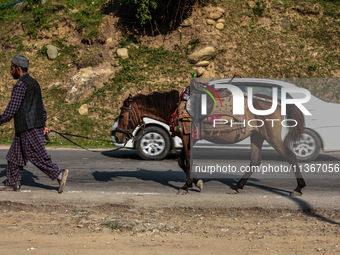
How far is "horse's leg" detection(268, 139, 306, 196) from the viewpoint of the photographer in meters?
7.66

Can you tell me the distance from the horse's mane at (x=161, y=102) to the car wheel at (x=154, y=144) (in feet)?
13.2

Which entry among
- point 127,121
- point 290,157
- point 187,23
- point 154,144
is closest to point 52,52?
point 187,23

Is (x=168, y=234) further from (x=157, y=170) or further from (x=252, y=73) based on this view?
(x=252, y=73)

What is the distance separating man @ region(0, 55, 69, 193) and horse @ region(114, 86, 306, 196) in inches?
48.8

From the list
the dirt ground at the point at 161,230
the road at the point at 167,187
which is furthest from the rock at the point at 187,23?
the dirt ground at the point at 161,230

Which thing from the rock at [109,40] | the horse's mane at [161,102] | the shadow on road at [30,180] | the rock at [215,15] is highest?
the rock at [215,15]

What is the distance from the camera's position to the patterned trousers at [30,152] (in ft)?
24.5

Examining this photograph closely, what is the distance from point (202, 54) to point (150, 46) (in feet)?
8.50

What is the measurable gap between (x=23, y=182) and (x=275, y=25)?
54.5ft

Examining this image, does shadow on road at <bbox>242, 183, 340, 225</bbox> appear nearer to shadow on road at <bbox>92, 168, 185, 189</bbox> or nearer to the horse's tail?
the horse's tail

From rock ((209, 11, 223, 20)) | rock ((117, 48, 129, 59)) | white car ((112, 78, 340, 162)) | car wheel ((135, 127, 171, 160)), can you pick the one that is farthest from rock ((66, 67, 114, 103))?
white car ((112, 78, 340, 162))

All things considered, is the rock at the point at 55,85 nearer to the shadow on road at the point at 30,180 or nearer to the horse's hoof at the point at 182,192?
the shadow on road at the point at 30,180

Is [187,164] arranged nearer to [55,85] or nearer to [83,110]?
[83,110]

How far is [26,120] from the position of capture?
7.38m
